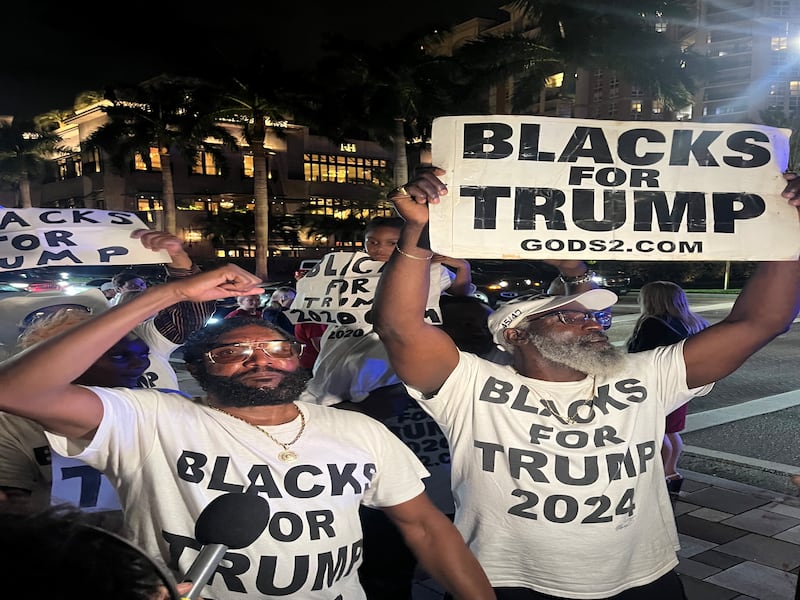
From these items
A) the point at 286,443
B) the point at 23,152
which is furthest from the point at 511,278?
the point at 23,152

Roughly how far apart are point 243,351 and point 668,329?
3682 mm

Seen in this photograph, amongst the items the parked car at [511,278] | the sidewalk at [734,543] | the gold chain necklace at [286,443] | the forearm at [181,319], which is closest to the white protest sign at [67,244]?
the forearm at [181,319]

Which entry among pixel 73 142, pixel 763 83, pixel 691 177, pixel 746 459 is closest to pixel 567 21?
pixel 746 459

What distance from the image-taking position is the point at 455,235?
257 cm

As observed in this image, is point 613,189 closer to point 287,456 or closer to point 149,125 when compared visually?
point 287,456

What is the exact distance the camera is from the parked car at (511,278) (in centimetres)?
2220

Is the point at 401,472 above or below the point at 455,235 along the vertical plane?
below

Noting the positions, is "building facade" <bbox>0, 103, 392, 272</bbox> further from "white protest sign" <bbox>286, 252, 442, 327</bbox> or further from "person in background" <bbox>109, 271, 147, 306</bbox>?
"white protest sign" <bbox>286, 252, 442, 327</bbox>

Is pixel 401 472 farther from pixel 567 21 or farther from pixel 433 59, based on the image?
pixel 433 59

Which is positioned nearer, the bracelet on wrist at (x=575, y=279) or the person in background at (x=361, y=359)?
the person in background at (x=361, y=359)

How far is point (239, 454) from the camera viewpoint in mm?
2215

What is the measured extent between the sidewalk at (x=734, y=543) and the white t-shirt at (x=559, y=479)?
1.54 metres

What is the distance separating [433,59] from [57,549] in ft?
94.0

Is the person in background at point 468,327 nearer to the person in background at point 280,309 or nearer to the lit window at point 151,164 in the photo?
the person in background at point 280,309
